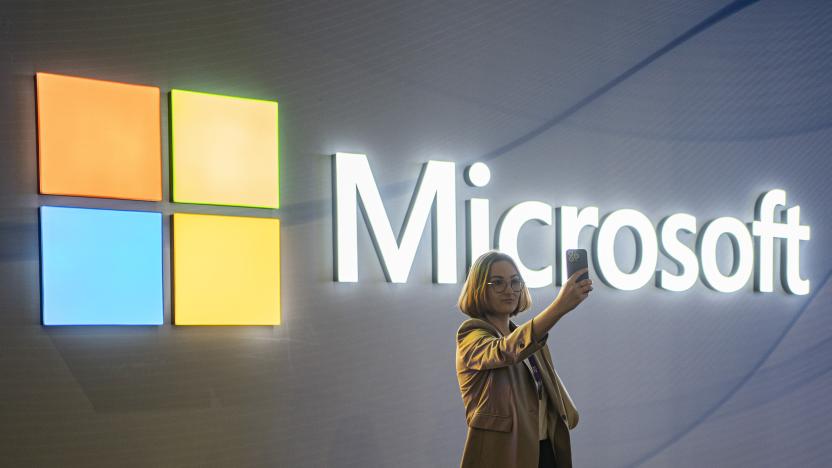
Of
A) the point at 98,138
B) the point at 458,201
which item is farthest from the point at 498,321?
the point at 98,138

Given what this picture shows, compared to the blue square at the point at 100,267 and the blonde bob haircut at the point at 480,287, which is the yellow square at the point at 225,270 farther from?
the blonde bob haircut at the point at 480,287

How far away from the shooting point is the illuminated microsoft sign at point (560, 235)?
13.4 ft

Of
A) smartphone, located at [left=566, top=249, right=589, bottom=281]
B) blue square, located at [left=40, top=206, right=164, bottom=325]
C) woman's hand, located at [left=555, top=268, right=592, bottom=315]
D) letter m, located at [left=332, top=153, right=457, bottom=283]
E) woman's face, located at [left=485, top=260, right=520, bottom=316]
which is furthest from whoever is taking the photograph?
letter m, located at [left=332, top=153, right=457, bottom=283]

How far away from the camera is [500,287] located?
300 centimetres

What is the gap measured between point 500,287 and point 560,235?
182cm

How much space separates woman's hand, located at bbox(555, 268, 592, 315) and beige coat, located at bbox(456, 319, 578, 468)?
16cm

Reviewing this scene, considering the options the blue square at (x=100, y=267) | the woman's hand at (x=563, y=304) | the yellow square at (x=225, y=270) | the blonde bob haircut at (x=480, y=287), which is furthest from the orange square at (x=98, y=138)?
the woman's hand at (x=563, y=304)

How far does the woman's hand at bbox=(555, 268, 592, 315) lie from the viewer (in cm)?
260

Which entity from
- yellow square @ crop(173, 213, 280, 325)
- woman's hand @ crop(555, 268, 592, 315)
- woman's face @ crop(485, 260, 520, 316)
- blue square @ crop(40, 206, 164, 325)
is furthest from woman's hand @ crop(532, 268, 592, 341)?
blue square @ crop(40, 206, 164, 325)

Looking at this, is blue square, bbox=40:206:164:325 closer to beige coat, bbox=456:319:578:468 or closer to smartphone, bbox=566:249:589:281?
beige coat, bbox=456:319:578:468

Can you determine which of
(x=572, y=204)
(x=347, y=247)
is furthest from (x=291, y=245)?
(x=572, y=204)

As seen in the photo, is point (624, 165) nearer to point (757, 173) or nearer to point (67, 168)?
point (757, 173)

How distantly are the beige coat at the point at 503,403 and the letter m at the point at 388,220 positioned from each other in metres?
1.21

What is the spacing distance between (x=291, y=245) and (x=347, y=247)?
0.86 ft
